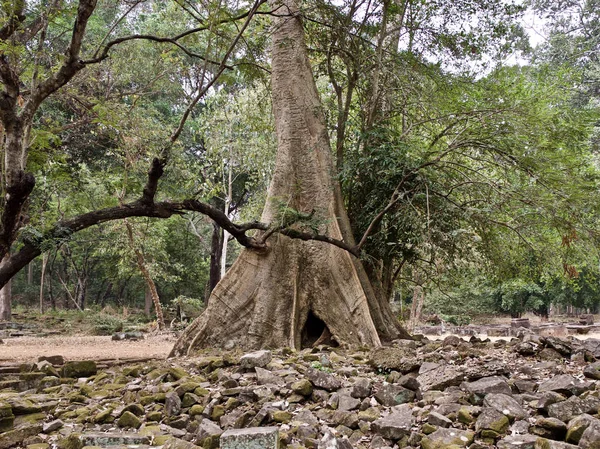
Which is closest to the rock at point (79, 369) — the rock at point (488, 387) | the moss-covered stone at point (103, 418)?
the moss-covered stone at point (103, 418)

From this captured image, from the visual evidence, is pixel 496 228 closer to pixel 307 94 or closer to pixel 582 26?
pixel 307 94

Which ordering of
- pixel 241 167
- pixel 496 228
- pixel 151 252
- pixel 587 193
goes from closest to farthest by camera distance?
1. pixel 587 193
2. pixel 496 228
3. pixel 241 167
4. pixel 151 252

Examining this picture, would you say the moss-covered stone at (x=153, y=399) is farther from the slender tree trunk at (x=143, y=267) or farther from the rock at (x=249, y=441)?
the slender tree trunk at (x=143, y=267)

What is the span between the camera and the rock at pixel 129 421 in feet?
11.2

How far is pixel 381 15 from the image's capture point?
7.45 metres

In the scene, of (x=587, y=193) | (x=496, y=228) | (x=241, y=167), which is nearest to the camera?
(x=587, y=193)

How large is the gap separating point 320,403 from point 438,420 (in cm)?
94

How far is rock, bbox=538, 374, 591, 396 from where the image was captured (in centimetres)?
318

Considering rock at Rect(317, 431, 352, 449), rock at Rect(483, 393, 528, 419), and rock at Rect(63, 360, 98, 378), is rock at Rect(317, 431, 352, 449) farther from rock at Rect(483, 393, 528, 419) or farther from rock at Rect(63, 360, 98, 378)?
rock at Rect(63, 360, 98, 378)

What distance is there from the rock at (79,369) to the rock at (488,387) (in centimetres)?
377

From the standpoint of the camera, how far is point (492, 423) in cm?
278

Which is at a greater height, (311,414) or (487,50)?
(487,50)

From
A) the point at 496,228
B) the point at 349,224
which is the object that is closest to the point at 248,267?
the point at 349,224

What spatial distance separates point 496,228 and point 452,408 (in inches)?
189
